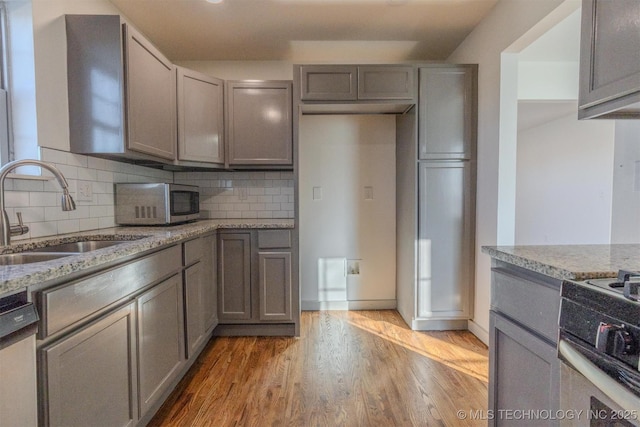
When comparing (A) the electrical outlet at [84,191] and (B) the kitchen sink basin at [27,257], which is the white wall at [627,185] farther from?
(A) the electrical outlet at [84,191]

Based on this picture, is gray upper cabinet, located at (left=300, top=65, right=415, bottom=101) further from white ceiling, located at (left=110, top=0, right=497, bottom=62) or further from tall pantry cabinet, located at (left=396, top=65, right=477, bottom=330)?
white ceiling, located at (left=110, top=0, right=497, bottom=62)

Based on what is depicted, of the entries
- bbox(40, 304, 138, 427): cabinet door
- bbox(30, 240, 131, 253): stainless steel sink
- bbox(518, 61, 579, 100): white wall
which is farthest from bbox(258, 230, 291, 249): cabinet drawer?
bbox(518, 61, 579, 100): white wall

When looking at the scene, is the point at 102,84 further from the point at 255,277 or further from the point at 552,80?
the point at 552,80

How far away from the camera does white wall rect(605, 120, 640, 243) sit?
1.88 meters

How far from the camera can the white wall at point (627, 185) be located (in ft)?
6.18

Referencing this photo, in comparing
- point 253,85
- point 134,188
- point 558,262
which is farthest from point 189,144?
point 558,262

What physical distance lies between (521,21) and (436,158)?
1018 millimetres

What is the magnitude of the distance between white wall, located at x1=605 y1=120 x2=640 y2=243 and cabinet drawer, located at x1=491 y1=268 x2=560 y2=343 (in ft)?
4.32

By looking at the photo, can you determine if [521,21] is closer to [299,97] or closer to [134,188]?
[299,97]

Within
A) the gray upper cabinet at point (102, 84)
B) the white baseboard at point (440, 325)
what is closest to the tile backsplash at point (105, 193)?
the gray upper cabinet at point (102, 84)

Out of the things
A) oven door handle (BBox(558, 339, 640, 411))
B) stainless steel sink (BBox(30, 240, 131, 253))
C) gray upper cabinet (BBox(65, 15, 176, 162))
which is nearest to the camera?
oven door handle (BBox(558, 339, 640, 411))

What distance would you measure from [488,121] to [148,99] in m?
2.40

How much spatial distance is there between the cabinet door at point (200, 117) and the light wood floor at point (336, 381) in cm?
154

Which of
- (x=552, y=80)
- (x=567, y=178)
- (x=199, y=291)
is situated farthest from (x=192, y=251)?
(x=567, y=178)
